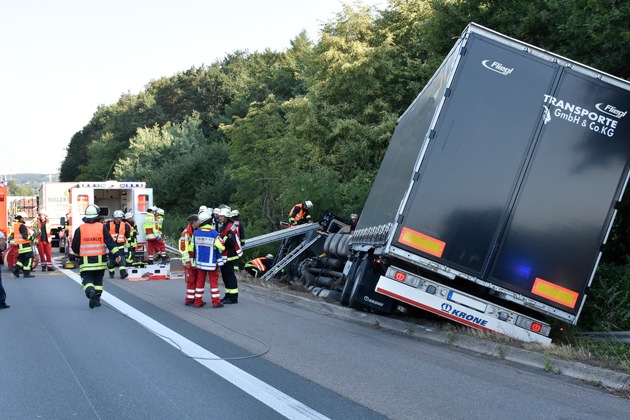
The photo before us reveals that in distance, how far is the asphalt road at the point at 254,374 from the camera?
5.87m

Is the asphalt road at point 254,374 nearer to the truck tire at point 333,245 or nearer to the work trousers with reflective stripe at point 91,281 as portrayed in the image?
Result: the work trousers with reflective stripe at point 91,281

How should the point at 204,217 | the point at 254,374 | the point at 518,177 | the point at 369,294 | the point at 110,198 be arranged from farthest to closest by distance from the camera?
1. the point at 110,198
2. the point at 204,217
3. the point at 369,294
4. the point at 518,177
5. the point at 254,374

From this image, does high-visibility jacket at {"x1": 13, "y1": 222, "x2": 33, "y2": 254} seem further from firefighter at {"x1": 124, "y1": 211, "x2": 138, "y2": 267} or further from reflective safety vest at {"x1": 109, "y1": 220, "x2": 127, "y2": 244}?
firefighter at {"x1": 124, "y1": 211, "x2": 138, "y2": 267}

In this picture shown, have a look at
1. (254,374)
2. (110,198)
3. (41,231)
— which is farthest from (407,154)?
(110,198)

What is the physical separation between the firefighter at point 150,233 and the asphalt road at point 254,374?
29.6ft

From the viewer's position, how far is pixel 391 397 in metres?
6.23

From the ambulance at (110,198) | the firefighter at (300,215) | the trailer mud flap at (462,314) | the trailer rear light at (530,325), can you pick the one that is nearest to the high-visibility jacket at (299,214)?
the firefighter at (300,215)

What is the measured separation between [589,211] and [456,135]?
1.91 m

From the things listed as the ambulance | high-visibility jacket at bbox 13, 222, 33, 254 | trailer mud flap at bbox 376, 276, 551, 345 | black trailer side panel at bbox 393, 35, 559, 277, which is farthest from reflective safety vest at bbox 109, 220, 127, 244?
black trailer side panel at bbox 393, 35, 559, 277

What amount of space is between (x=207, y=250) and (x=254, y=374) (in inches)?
207

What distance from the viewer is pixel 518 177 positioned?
28.1 feet

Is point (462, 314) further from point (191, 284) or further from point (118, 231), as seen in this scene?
point (118, 231)

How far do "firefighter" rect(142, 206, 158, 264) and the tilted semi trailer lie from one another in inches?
500

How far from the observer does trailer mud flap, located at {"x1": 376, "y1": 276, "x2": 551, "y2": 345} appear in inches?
347
